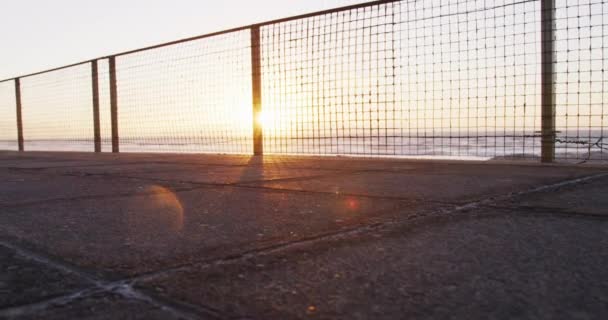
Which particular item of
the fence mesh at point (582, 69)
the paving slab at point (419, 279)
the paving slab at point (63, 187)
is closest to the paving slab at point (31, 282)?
the paving slab at point (419, 279)

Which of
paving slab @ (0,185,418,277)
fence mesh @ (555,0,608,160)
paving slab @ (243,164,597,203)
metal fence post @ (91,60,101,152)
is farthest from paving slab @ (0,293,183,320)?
metal fence post @ (91,60,101,152)

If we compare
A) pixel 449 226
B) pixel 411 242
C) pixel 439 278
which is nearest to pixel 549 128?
pixel 449 226

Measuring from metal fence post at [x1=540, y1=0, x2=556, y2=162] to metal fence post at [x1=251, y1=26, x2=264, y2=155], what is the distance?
2848mm

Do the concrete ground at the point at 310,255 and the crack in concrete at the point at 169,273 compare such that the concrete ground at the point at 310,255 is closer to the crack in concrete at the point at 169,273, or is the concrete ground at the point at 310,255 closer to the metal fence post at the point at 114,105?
the crack in concrete at the point at 169,273

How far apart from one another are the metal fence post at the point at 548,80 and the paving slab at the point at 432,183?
609 millimetres

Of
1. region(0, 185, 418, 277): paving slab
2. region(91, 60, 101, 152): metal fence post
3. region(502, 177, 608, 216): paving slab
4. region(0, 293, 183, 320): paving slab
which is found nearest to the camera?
region(0, 293, 183, 320): paving slab

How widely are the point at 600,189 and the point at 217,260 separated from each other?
1778 millimetres

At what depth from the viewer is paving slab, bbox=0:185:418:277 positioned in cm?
116

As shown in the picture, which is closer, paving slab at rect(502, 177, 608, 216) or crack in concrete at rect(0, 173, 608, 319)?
crack in concrete at rect(0, 173, 608, 319)

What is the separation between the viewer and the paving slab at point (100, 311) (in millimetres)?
777

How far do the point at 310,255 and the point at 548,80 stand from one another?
323 centimetres

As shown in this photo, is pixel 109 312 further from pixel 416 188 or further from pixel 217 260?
pixel 416 188

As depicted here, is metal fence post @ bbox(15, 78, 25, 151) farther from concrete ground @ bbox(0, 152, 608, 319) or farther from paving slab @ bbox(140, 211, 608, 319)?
paving slab @ bbox(140, 211, 608, 319)

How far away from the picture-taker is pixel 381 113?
470cm
